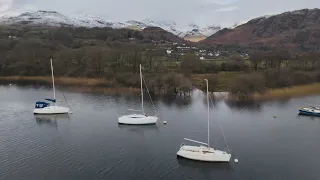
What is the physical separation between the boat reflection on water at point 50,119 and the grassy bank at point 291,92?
39576mm

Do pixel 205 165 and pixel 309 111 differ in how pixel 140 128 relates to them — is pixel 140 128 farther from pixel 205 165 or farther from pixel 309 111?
pixel 309 111

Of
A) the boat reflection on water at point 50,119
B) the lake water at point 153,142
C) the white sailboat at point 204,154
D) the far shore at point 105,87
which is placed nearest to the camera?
the lake water at point 153,142

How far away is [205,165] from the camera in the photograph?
36469mm

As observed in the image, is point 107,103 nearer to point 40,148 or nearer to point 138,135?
point 138,135

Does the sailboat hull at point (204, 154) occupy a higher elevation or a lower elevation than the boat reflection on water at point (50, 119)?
lower

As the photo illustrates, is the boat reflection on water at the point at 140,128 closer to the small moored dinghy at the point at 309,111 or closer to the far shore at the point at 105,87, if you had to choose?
the small moored dinghy at the point at 309,111

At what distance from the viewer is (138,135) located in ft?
155

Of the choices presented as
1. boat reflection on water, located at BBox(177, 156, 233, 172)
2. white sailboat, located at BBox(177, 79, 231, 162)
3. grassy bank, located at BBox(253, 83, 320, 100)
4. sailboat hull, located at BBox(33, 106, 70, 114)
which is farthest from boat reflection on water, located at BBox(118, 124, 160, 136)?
grassy bank, located at BBox(253, 83, 320, 100)

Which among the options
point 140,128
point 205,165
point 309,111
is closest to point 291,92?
point 309,111

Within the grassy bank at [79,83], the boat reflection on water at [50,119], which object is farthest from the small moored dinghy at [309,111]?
the boat reflection on water at [50,119]

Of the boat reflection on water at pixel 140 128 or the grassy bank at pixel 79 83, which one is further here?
the grassy bank at pixel 79 83

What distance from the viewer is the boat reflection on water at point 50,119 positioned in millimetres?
53775

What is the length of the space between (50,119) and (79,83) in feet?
129

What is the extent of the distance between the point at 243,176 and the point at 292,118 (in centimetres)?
2776
